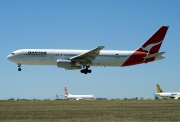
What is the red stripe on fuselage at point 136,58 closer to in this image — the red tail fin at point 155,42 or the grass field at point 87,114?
the red tail fin at point 155,42

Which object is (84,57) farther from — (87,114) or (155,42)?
(87,114)

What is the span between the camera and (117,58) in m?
54.1

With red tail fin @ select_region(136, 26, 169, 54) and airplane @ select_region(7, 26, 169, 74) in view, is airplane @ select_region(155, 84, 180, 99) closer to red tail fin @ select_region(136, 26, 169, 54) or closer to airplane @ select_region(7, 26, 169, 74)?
red tail fin @ select_region(136, 26, 169, 54)

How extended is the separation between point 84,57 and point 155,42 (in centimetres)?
1305

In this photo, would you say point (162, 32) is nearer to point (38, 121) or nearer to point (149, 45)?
point (149, 45)

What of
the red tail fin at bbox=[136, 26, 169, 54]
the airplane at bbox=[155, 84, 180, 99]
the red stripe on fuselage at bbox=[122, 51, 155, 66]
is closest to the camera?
the red stripe on fuselage at bbox=[122, 51, 155, 66]

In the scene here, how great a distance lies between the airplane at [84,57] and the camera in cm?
5219

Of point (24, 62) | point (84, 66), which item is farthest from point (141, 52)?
point (24, 62)

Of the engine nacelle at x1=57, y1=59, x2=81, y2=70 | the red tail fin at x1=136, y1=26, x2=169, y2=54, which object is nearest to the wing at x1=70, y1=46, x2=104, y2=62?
the engine nacelle at x1=57, y1=59, x2=81, y2=70

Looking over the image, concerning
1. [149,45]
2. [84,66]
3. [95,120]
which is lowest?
[95,120]

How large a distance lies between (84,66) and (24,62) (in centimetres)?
965

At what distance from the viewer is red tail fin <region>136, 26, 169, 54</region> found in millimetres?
55969

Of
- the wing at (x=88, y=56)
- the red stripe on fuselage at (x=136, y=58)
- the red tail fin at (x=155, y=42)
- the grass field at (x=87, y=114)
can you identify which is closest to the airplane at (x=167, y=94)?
the red tail fin at (x=155, y=42)

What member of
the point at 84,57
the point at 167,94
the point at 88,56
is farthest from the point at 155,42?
the point at 167,94
